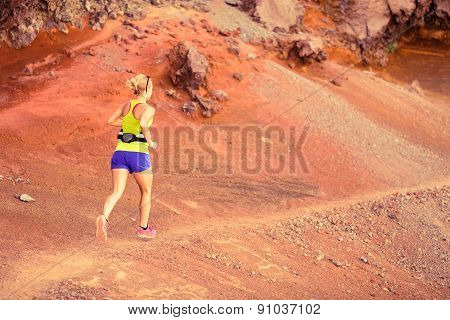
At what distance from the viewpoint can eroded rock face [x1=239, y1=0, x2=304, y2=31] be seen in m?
14.3

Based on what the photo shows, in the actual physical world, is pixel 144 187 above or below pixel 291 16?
above

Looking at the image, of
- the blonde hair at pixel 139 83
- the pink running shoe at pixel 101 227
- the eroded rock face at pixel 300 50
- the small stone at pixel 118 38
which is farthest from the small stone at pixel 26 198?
the eroded rock face at pixel 300 50

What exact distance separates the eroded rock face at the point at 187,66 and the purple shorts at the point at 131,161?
17.3ft

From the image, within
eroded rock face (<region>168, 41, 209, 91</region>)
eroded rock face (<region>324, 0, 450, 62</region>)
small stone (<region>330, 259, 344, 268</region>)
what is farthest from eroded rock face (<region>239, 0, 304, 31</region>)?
small stone (<region>330, 259, 344, 268</region>)

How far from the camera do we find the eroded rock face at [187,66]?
1141 cm

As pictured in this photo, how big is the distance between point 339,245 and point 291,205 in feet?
4.19

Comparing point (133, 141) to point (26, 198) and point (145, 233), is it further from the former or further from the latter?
point (26, 198)

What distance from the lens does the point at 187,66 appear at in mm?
11469

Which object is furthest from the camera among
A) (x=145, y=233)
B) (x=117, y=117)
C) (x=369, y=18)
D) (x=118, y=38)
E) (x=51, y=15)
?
(x=369, y=18)

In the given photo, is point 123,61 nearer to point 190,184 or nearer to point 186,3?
point 186,3

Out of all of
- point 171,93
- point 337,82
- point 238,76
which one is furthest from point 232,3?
point 171,93

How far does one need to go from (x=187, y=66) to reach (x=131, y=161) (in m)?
5.45

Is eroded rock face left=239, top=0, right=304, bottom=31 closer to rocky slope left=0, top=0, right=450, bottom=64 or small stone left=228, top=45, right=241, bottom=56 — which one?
rocky slope left=0, top=0, right=450, bottom=64

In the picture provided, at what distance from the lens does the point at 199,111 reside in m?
11.3
